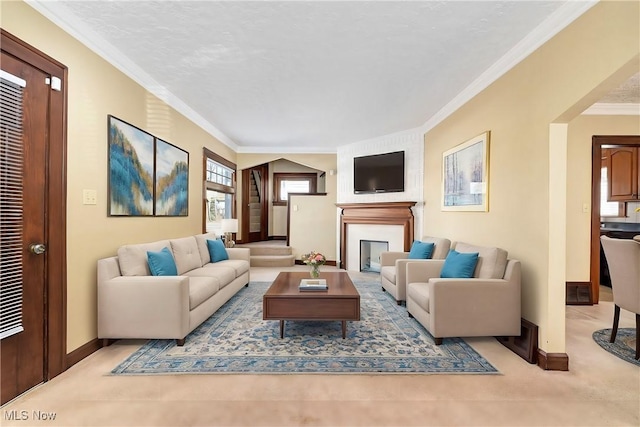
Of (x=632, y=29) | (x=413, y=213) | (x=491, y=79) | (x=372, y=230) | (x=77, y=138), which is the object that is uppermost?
(x=491, y=79)

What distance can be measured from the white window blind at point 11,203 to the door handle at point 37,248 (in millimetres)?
55

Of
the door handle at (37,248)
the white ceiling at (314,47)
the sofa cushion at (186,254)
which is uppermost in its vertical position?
the white ceiling at (314,47)

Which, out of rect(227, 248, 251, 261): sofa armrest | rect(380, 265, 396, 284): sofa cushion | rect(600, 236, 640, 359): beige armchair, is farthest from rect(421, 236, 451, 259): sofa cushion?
rect(227, 248, 251, 261): sofa armrest

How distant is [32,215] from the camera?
1949 mm

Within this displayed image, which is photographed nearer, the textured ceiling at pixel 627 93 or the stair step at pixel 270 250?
the textured ceiling at pixel 627 93

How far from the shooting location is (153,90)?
332cm

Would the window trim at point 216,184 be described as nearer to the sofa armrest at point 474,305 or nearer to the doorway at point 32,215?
the doorway at point 32,215

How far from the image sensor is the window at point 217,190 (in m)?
5.05

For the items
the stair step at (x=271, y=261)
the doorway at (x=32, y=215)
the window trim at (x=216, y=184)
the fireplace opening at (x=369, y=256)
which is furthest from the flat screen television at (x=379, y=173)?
the doorway at (x=32, y=215)

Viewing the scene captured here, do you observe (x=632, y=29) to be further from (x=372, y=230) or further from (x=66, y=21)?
(x=372, y=230)

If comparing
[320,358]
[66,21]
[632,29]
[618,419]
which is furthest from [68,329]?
[632,29]

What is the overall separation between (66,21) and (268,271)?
15.0 feet

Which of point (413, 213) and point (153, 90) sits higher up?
point (153, 90)

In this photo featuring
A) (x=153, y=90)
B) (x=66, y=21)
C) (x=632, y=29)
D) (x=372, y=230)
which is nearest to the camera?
(x=632, y=29)
